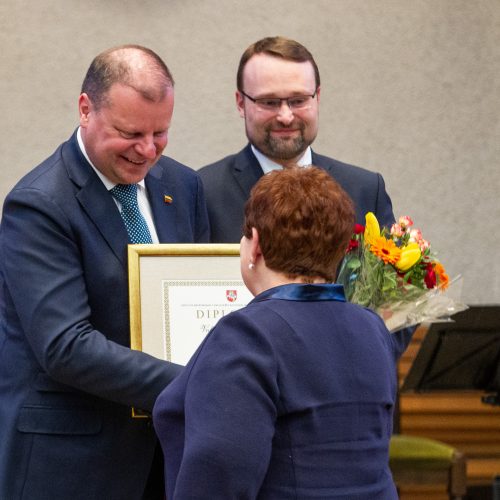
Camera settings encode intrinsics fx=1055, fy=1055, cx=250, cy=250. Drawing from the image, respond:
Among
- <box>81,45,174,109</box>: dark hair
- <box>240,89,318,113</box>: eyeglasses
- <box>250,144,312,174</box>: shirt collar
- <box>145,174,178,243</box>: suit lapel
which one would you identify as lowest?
<box>145,174,178,243</box>: suit lapel

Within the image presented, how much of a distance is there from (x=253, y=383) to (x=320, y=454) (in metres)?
0.19

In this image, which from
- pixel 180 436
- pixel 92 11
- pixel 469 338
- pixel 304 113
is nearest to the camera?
pixel 180 436

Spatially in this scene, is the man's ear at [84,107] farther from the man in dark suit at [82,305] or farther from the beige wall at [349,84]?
the beige wall at [349,84]

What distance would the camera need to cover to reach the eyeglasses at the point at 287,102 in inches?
126

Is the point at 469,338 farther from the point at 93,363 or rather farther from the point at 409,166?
the point at 93,363

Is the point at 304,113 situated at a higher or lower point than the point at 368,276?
higher

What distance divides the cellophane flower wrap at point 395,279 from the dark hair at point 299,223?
0.54 metres

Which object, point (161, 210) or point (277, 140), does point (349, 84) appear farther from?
point (161, 210)

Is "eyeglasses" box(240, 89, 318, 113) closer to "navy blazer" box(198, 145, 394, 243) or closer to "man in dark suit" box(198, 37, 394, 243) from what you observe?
"man in dark suit" box(198, 37, 394, 243)

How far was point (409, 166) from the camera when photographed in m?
5.28

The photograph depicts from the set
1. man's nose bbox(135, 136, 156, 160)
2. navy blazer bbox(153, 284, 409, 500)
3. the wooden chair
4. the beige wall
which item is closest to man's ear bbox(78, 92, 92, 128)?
man's nose bbox(135, 136, 156, 160)

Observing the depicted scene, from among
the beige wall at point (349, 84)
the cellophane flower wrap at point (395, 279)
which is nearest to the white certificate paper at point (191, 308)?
the cellophane flower wrap at point (395, 279)

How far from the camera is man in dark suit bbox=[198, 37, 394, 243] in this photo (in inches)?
124

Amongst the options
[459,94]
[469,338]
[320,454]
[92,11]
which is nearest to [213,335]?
[320,454]
